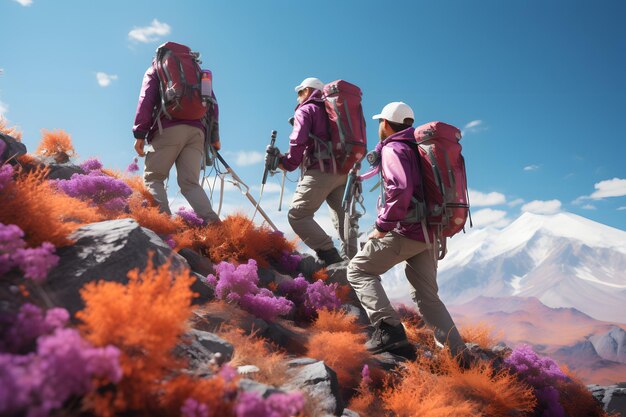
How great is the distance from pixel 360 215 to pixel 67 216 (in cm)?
586

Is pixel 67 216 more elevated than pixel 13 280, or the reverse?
pixel 67 216

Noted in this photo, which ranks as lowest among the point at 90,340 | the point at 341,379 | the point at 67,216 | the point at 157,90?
the point at 341,379

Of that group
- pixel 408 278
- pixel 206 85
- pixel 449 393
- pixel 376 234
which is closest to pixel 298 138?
pixel 206 85

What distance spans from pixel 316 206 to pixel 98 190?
4.05 meters

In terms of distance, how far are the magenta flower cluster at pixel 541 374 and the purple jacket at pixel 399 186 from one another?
2.96 metres

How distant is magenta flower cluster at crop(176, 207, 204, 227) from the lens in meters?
7.95

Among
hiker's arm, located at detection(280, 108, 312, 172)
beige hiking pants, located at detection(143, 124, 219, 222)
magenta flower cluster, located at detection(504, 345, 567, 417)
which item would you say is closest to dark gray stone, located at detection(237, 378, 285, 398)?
magenta flower cluster, located at detection(504, 345, 567, 417)

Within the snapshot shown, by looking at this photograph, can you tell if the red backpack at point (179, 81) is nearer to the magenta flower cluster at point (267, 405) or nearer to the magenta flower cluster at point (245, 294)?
the magenta flower cluster at point (245, 294)

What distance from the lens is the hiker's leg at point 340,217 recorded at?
884 centimetres

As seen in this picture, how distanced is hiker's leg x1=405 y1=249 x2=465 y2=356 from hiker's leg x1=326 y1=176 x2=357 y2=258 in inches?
118

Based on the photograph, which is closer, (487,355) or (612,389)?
(487,355)

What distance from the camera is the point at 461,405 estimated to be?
180 inches

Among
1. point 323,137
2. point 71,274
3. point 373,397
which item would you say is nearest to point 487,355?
point 373,397

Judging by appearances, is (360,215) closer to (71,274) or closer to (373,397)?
(373,397)
